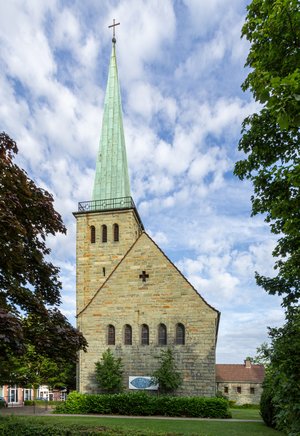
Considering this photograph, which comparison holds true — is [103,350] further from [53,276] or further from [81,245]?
[53,276]

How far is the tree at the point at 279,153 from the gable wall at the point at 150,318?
1163cm

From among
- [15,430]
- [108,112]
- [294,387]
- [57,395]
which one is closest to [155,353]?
[15,430]

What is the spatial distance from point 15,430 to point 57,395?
260ft

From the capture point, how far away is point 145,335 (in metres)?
26.1

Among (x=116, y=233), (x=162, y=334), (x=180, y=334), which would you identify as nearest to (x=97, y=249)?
(x=116, y=233)

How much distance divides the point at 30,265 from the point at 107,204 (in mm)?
24302

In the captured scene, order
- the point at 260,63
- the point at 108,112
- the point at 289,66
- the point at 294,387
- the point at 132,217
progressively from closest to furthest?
the point at 294,387 → the point at 289,66 → the point at 260,63 → the point at 132,217 → the point at 108,112

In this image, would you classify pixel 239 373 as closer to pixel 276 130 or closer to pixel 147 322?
pixel 147 322

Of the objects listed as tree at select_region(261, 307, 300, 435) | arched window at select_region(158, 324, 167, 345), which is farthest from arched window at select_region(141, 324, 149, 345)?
tree at select_region(261, 307, 300, 435)

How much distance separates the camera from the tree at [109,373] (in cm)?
2444

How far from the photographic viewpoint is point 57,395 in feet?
269

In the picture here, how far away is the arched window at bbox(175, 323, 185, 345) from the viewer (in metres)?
25.2

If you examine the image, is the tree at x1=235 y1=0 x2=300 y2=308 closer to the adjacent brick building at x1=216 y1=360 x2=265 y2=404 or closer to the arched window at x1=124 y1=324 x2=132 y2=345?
the arched window at x1=124 y1=324 x2=132 y2=345

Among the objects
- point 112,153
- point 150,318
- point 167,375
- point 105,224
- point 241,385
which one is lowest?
point 241,385
